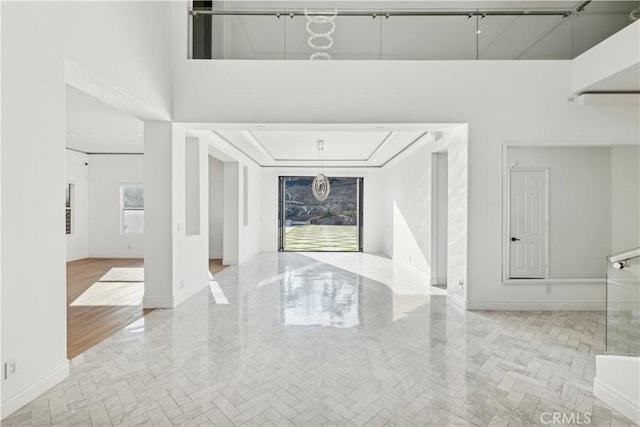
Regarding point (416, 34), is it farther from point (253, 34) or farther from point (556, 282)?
point (556, 282)

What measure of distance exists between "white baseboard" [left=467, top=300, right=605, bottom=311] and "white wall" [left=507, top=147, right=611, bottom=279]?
443 mm

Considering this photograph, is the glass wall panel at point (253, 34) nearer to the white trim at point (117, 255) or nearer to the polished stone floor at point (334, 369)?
the polished stone floor at point (334, 369)

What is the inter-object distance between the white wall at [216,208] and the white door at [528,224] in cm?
755

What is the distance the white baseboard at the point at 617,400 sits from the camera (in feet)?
7.32

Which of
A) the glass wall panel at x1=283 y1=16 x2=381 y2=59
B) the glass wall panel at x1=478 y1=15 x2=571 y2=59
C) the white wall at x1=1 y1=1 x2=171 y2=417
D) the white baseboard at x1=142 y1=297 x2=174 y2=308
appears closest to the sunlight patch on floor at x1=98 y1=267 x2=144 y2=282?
the white baseboard at x1=142 y1=297 x2=174 y2=308

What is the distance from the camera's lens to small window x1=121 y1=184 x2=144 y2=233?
967 centimetres

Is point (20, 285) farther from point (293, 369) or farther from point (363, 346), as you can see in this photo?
point (363, 346)

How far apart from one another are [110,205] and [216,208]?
2901mm

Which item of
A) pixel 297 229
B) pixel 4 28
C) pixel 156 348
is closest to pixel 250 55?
pixel 4 28

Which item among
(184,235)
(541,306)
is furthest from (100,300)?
(541,306)

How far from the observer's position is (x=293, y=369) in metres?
2.94

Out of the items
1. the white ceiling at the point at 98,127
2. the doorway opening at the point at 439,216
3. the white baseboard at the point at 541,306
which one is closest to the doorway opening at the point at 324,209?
the white ceiling at the point at 98,127

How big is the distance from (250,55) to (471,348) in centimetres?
538

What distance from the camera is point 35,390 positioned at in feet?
8.09
